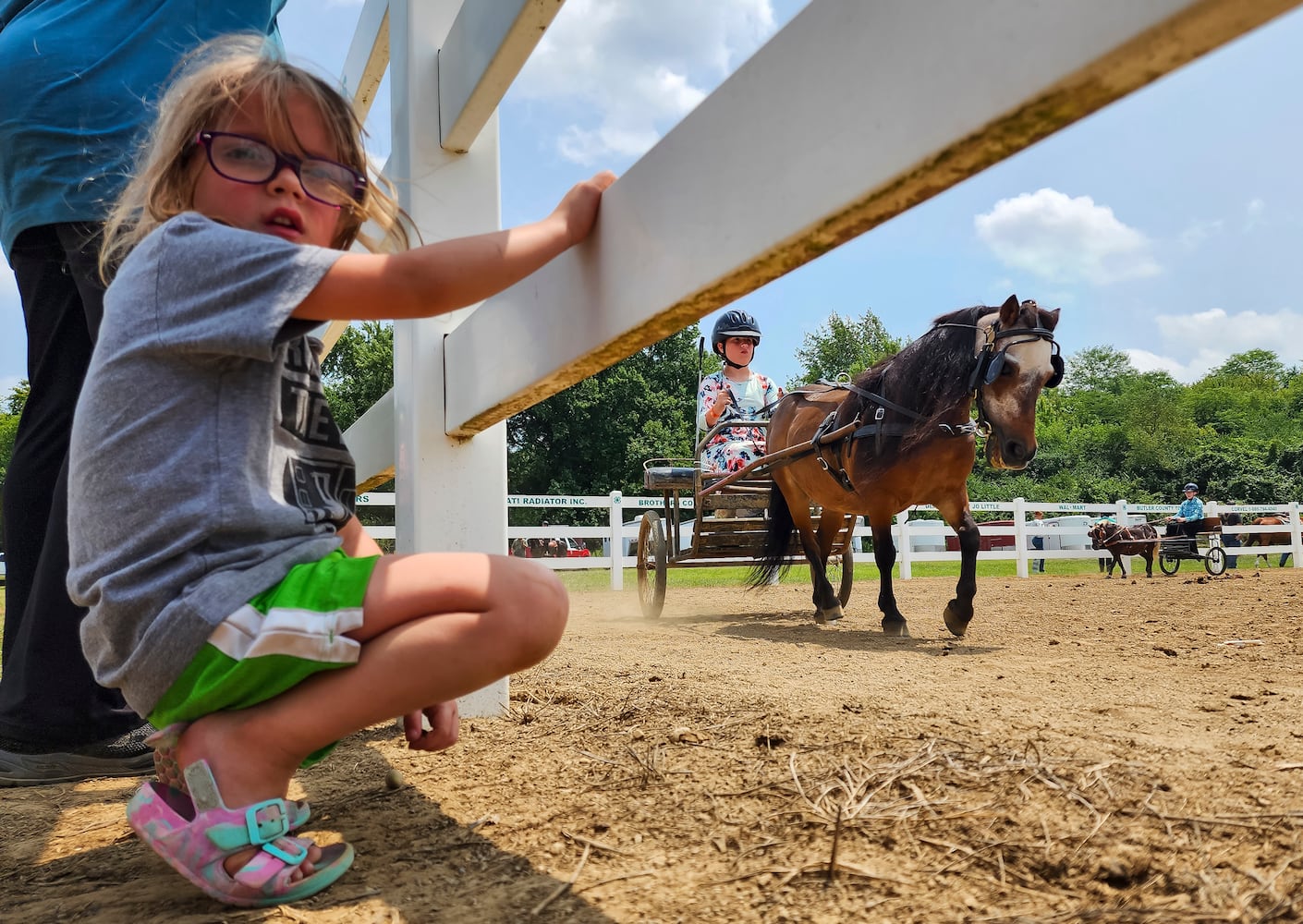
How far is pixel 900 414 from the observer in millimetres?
4789

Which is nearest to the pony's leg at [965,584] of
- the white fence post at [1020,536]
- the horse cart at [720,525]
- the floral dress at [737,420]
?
the horse cart at [720,525]

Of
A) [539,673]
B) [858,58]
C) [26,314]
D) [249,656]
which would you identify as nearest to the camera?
[858,58]

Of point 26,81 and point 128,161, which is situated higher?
point 26,81

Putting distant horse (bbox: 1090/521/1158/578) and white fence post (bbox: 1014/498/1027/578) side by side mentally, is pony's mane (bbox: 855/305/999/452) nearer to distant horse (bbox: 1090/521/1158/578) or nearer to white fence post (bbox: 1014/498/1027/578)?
white fence post (bbox: 1014/498/1027/578)

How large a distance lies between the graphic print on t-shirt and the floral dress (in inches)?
201

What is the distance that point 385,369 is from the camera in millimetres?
30906

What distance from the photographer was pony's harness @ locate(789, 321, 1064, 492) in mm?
4320

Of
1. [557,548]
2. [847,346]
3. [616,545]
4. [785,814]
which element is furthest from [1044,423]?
[785,814]

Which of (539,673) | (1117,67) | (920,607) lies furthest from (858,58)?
(920,607)

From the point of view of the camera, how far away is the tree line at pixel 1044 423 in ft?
101

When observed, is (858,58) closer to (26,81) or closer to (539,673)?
(26,81)

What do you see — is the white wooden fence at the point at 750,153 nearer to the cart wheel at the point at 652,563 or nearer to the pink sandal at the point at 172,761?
the pink sandal at the point at 172,761

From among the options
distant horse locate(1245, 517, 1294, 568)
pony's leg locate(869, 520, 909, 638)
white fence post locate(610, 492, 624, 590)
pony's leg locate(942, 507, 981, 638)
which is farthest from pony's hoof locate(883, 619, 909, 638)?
distant horse locate(1245, 517, 1294, 568)

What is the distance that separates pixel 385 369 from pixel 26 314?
98.4 ft
